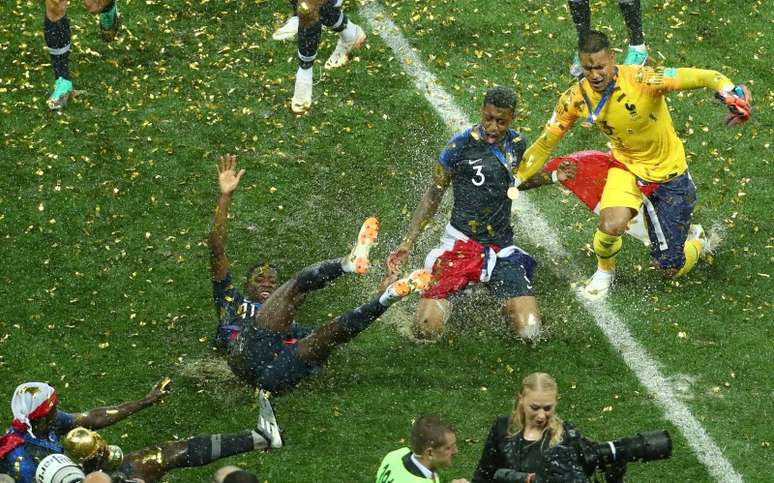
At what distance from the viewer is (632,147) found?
1093 cm

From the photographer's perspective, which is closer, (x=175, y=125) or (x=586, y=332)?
(x=586, y=332)

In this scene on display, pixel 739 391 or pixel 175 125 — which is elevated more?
pixel 175 125

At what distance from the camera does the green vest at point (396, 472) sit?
25.8 ft

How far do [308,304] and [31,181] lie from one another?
2.97 metres

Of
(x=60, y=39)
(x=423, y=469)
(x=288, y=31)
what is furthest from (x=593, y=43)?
(x=60, y=39)

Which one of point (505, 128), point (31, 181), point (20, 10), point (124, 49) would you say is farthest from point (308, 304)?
point (20, 10)

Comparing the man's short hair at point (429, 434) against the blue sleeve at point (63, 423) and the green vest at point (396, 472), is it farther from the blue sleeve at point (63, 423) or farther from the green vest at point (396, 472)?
the blue sleeve at point (63, 423)

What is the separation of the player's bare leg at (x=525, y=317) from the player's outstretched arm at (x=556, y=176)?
93 cm

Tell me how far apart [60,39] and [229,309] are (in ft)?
12.8

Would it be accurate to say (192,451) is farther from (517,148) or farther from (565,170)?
(565,170)

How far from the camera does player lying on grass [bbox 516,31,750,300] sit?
10.6 m

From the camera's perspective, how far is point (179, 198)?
12414 mm

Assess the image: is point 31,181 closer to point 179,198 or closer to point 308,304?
point 179,198

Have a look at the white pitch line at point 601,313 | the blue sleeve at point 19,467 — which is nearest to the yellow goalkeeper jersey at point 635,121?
the white pitch line at point 601,313
